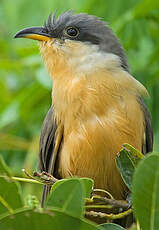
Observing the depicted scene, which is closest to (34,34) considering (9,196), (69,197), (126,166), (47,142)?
(47,142)

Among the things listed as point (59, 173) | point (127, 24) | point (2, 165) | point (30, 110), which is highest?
point (127, 24)

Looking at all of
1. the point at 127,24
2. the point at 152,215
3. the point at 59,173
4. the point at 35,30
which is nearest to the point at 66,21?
the point at 35,30

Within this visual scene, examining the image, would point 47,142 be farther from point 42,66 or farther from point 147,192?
point 147,192

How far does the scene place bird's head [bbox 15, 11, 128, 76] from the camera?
413 centimetres

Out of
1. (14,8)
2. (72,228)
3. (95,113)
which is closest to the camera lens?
(72,228)

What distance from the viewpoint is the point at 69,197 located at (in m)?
1.79

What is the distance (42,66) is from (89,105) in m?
1.54

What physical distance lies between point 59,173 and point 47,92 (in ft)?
4.15

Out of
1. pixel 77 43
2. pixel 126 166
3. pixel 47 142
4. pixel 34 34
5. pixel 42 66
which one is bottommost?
pixel 47 142

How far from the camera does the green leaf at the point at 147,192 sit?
1738 mm

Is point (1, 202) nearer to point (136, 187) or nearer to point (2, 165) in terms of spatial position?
point (2, 165)

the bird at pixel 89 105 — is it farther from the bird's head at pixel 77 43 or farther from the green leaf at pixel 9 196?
the green leaf at pixel 9 196

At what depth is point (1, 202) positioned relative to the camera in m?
1.95

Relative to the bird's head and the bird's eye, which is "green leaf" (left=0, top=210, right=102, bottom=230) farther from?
the bird's eye
